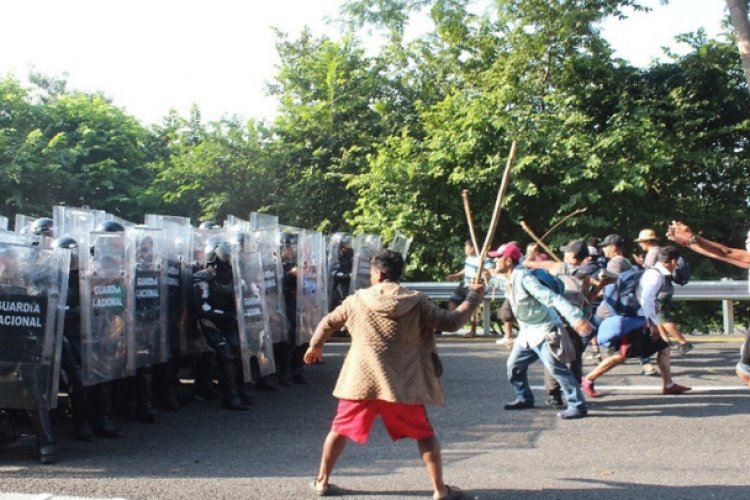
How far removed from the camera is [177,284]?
868 centimetres

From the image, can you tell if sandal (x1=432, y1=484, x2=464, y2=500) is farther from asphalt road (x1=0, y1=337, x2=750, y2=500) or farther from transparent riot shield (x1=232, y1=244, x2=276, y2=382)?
transparent riot shield (x1=232, y1=244, x2=276, y2=382)

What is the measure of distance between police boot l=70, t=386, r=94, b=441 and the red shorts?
9.27 feet

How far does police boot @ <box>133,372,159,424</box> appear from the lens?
26.2 feet

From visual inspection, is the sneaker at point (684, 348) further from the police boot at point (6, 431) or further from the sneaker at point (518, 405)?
the police boot at point (6, 431)

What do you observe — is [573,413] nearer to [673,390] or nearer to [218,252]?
[673,390]

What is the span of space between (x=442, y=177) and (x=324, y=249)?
24.0 feet

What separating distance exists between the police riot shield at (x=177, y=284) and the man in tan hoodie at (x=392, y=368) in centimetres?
355

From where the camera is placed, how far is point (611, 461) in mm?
6375

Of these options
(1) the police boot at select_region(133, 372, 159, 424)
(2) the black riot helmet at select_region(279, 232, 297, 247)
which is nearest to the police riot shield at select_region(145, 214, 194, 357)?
(1) the police boot at select_region(133, 372, 159, 424)

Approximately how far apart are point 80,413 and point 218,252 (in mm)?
2140

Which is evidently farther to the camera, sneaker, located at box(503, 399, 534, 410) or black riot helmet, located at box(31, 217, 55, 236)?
black riot helmet, located at box(31, 217, 55, 236)

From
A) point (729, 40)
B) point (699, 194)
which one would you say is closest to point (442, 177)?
point (699, 194)

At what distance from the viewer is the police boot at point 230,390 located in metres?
8.58

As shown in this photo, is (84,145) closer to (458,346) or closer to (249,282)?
(458,346)
